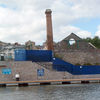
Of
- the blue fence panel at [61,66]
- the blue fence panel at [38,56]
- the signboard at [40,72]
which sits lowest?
the signboard at [40,72]

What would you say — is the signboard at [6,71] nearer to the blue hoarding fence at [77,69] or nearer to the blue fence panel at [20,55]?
the blue fence panel at [20,55]

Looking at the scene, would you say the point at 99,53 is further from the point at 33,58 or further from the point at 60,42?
the point at 33,58

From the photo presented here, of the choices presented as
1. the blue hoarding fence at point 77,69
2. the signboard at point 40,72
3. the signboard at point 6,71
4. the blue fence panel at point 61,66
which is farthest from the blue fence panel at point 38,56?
the signboard at point 6,71

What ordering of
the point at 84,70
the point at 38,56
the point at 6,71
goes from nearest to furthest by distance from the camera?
1. the point at 6,71
2. the point at 84,70
3. the point at 38,56

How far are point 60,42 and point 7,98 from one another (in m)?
27.1

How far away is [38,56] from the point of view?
4681cm

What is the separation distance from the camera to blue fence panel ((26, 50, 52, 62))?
151 feet

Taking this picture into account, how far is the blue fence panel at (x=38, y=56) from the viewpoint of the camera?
151ft

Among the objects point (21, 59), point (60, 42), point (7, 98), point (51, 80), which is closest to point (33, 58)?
point (21, 59)

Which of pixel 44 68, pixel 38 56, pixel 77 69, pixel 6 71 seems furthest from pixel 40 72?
pixel 77 69

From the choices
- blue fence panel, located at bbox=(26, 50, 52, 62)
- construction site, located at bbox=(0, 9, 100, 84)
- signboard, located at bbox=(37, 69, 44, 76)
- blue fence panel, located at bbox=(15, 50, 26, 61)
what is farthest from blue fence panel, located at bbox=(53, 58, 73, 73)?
blue fence panel, located at bbox=(15, 50, 26, 61)

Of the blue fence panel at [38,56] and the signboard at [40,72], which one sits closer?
the signboard at [40,72]

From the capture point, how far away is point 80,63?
Result: 172 feet

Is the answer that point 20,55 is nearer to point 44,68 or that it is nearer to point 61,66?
point 44,68
